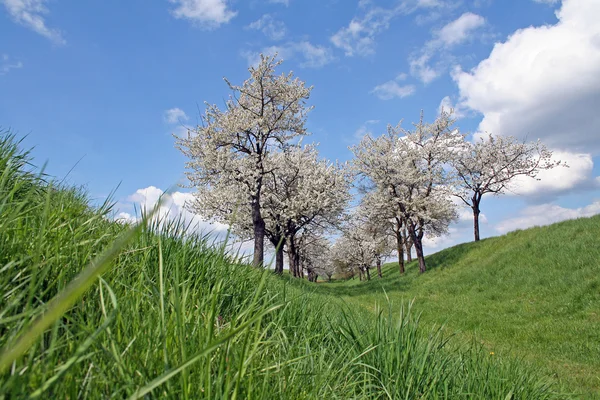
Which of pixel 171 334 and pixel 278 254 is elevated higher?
pixel 278 254

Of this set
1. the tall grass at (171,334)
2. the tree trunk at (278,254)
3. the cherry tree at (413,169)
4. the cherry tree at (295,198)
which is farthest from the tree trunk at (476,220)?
the tall grass at (171,334)

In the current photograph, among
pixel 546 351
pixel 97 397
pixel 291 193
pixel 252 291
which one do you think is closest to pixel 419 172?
pixel 291 193

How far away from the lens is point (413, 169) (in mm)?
29672

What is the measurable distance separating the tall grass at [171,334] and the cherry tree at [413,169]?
25066 mm

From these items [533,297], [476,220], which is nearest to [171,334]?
[533,297]

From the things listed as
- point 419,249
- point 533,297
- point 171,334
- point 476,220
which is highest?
point 476,220

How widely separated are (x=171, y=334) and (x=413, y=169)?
1166 inches

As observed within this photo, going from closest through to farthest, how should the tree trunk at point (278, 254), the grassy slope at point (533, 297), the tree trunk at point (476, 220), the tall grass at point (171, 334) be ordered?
the tall grass at point (171, 334)
the tree trunk at point (278, 254)
the grassy slope at point (533, 297)
the tree trunk at point (476, 220)

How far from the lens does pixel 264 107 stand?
23.7 metres

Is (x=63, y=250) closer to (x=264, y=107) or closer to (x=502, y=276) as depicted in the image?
(x=502, y=276)

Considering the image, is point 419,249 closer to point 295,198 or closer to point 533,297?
point 295,198

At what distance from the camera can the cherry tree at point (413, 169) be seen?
2889 centimetres

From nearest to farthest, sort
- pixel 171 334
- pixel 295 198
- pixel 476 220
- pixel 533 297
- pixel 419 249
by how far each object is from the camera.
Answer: pixel 171 334 < pixel 533 297 < pixel 419 249 < pixel 295 198 < pixel 476 220

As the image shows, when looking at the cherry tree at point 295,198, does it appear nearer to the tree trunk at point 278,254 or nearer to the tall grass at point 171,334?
the tree trunk at point 278,254
